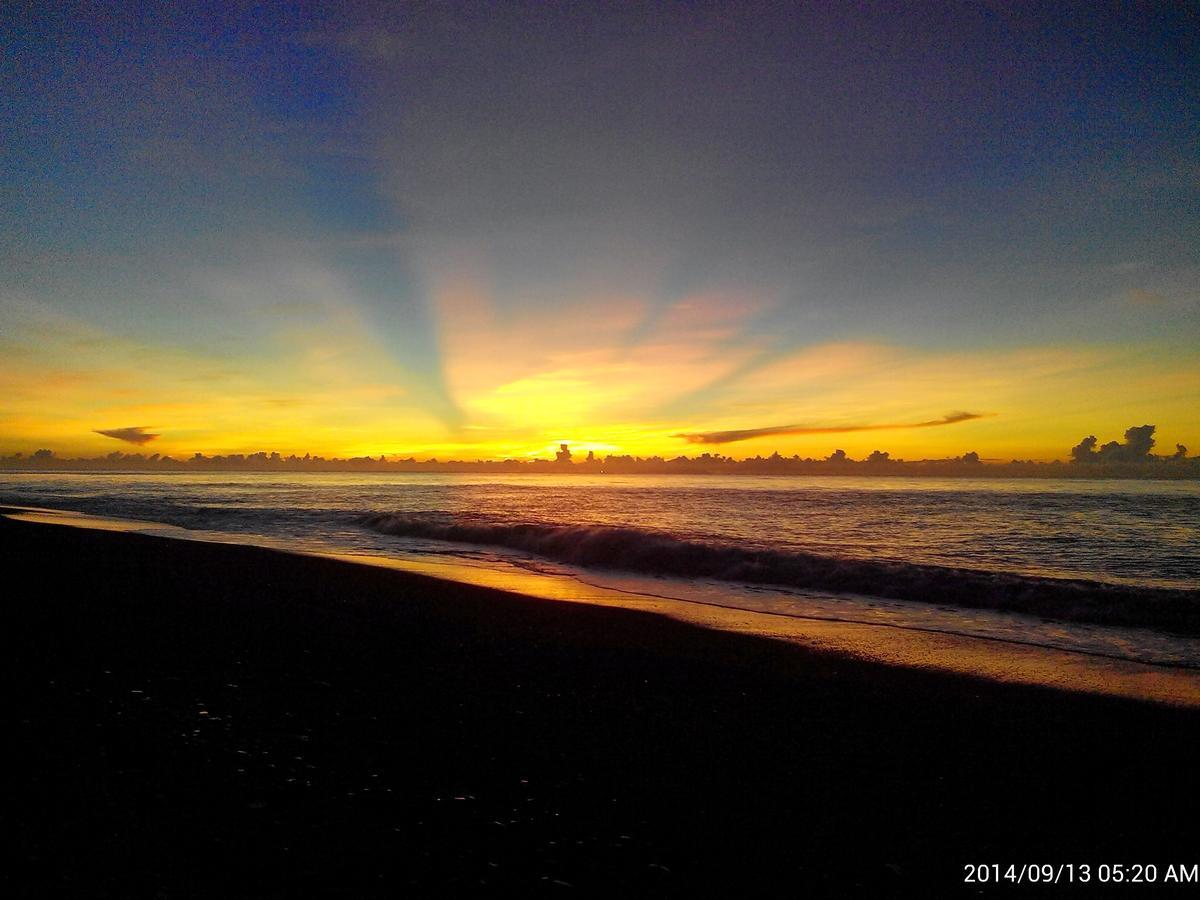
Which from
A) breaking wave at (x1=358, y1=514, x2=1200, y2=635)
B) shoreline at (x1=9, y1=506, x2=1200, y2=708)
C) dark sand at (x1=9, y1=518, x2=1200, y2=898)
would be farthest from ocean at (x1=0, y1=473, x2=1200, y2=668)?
dark sand at (x1=9, y1=518, x2=1200, y2=898)

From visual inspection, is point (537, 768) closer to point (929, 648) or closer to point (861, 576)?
point (929, 648)

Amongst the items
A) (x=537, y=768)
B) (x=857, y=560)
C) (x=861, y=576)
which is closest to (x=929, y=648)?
(x=861, y=576)

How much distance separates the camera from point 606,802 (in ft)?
15.6

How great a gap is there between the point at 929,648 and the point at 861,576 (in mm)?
7859

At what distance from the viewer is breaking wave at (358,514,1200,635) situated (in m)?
14.1

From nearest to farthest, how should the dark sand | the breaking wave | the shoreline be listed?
the dark sand < the shoreline < the breaking wave

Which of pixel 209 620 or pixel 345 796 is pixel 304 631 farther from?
pixel 345 796

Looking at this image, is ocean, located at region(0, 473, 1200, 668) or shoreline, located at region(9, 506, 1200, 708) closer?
shoreline, located at region(9, 506, 1200, 708)

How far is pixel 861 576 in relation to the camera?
18375 millimetres

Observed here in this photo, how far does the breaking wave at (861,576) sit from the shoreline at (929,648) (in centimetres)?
166

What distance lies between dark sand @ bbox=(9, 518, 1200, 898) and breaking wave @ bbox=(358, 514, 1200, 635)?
8060mm

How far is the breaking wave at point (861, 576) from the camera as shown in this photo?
46.2 feet

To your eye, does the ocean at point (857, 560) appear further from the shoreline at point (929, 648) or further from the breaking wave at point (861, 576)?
the shoreline at point (929, 648)

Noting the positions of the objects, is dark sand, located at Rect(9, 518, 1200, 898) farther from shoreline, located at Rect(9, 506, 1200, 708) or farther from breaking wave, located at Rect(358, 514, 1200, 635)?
breaking wave, located at Rect(358, 514, 1200, 635)
